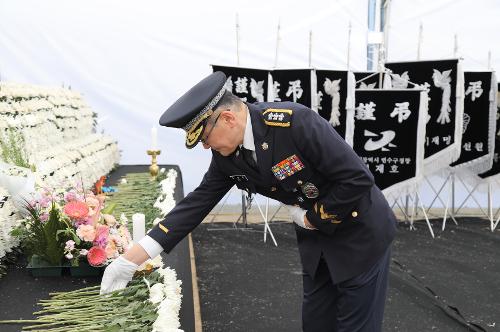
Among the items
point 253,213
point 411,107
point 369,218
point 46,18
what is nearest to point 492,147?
point 411,107

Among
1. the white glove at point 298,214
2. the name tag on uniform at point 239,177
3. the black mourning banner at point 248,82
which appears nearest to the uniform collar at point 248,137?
the name tag on uniform at point 239,177

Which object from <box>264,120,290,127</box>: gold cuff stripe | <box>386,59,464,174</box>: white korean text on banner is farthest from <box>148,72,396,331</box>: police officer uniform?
→ <box>386,59,464,174</box>: white korean text on banner

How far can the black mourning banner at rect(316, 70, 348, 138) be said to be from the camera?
4.78m

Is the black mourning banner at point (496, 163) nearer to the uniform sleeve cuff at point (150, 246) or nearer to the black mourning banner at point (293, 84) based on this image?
the black mourning banner at point (293, 84)

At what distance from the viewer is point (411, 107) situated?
4699 millimetres

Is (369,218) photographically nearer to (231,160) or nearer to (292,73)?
(231,160)

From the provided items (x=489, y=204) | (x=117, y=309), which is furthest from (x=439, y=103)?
(x=117, y=309)

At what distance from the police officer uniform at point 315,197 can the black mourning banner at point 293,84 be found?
3.02 metres

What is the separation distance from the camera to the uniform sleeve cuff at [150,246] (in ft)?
5.83

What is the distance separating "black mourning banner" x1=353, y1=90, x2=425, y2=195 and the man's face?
3.36 m

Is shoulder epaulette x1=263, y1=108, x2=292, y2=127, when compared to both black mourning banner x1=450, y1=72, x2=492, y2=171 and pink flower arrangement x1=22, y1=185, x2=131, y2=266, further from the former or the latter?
black mourning banner x1=450, y1=72, x2=492, y2=171

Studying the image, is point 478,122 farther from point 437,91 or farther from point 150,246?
point 150,246

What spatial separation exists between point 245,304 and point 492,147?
10.1 feet

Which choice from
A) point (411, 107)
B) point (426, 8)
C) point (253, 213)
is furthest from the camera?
point (253, 213)
